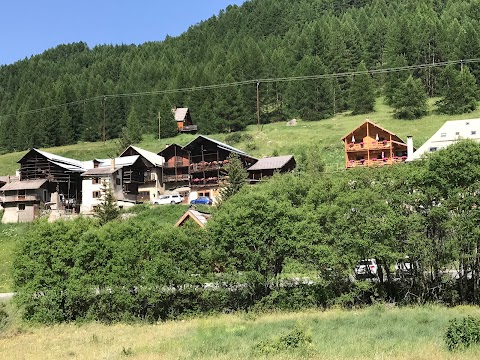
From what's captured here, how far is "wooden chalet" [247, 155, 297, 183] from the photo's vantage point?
→ 6981 cm

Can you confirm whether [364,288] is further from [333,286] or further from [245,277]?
[245,277]

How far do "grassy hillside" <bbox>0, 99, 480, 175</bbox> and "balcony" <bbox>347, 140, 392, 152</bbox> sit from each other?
Result: 128 inches

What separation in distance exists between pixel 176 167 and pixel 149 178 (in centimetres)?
480

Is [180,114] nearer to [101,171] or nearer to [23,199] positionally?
[101,171]

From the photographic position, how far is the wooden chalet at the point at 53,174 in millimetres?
75250

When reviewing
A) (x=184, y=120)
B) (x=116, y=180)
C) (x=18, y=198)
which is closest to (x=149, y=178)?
(x=116, y=180)

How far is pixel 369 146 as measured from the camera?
7244cm

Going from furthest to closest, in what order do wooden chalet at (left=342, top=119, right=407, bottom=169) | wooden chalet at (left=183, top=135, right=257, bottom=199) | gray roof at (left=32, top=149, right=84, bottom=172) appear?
gray roof at (left=32, top=149, right=84, bottom=172)
wooden chalet at (left=183, top=135, right=257, bottom=199)
wooden chalet at (left=342, top=119, right=407, bottom=169)

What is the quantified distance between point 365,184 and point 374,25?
12464cm

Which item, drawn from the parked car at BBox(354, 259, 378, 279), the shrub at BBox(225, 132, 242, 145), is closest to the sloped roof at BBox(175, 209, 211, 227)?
the parked car at BBox(354, 259, 378, 279)

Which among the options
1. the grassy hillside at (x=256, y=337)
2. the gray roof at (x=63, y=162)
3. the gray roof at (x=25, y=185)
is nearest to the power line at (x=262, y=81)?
the gray roof at (x=63, y=162)

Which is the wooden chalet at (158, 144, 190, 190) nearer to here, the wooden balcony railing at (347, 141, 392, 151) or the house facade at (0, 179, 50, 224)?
the house facade at (0, 179, 50, 224)

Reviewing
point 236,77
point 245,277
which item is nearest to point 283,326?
point 245,277

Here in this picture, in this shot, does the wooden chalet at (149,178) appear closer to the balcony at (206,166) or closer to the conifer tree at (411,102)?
the balcony at (206,166)
